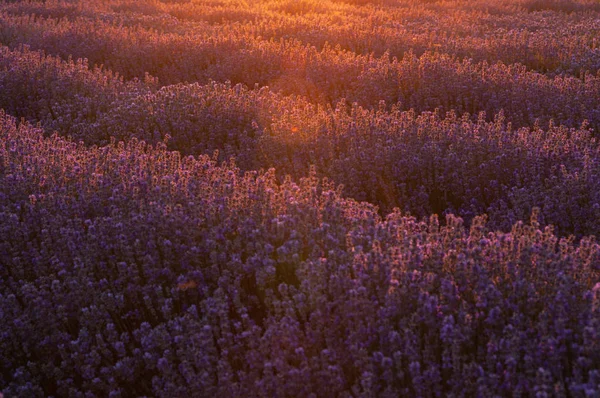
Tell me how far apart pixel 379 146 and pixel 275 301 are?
2.34 metres

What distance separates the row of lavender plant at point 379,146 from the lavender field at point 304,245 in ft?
0.07

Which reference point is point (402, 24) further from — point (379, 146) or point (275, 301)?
point (275, 301)

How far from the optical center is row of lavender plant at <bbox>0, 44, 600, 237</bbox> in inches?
156

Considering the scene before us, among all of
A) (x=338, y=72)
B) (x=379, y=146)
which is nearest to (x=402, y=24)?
(x=338, y=72)

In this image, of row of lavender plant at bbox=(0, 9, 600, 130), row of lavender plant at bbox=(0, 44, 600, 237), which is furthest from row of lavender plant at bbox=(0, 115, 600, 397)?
row of lavender plant at bbox=(0, 9, 600, 130)

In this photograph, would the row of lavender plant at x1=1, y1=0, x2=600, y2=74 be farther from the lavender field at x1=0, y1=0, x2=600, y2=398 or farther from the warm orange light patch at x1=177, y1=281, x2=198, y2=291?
the warm orange light patch at x1=177, y1=281, x2=198, y2=291

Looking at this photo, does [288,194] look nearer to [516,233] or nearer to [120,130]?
[516,233]

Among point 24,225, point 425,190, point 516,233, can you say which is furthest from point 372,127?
point 24,225

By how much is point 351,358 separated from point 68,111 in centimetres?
475

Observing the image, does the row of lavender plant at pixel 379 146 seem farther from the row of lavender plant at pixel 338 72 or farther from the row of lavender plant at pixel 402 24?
the row of lavender plant at pixel 402 24

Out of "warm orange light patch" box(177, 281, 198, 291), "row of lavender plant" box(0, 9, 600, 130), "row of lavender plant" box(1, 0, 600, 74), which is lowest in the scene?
"warm orange light patch" box(177, 281, 198, 291)

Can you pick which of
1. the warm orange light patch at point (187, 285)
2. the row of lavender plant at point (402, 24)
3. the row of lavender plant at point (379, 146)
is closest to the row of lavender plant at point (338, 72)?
the row of lavender plant at point (402, 24)

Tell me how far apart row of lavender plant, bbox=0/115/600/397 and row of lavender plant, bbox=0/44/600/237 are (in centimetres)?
94

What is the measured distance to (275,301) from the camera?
2.58 metres
